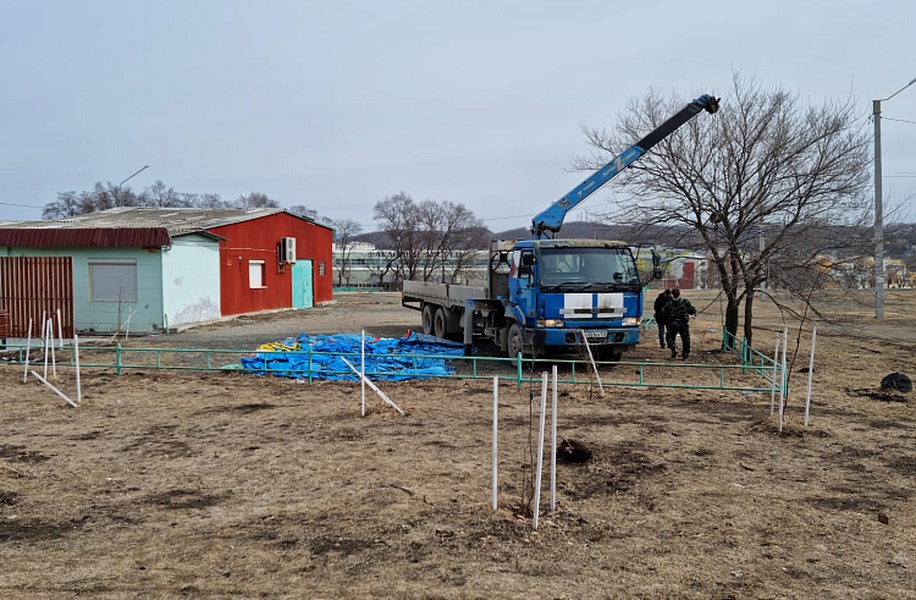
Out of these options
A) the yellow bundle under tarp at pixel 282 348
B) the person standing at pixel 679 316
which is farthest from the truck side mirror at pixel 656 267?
the yellow bundle under tarp at pixel 282 348

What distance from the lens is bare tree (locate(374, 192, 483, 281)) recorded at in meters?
72.3

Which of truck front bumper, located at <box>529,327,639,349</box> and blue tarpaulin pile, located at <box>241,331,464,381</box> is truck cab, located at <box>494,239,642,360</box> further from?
blue tarpaulin pile, located at <box>241,331,464,381</box>

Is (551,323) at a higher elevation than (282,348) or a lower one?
higher

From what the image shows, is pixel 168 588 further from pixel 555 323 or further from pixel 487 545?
pixel 555 323

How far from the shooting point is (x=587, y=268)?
517 inches

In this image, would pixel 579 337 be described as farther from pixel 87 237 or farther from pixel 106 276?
pixel 87 237

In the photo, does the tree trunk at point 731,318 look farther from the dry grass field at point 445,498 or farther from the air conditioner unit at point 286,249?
the air conditioner unit at point 286,249

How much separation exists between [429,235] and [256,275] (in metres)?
44.9

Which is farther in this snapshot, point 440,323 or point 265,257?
point 265,257

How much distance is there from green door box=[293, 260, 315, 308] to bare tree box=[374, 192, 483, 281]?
36.8 m

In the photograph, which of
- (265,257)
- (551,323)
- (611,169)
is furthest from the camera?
(265,257)

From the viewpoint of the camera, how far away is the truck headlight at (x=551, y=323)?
12.7 meters

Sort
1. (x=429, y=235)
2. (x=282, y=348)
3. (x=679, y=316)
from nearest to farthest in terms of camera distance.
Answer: (x=679, y=316), (x=282, y=348), (x=429, y=235)

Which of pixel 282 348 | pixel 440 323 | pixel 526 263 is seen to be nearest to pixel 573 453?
pixel 526 263
